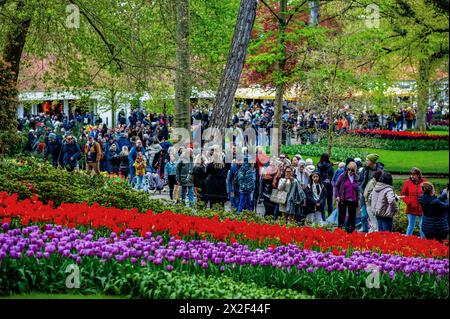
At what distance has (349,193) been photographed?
16578mm

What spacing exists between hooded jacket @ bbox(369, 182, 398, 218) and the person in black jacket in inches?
47.8

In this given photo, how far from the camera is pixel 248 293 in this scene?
26.2 feet

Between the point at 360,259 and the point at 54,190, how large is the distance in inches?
251

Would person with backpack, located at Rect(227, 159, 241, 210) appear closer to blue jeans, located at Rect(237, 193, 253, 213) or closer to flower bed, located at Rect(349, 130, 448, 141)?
blue jeans, located at Rect(237, 193, 253, 213)

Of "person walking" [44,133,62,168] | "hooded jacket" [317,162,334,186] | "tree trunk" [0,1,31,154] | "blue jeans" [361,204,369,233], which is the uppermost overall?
"tree trunk" [0,1,31,154]

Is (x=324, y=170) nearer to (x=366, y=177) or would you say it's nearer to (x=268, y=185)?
(x=268, y=185)

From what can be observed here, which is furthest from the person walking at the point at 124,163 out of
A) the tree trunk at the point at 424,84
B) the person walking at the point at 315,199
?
the tree trunk at the point at 424,84

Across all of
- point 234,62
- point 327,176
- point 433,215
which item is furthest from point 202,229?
point 327,176

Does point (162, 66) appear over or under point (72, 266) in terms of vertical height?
over

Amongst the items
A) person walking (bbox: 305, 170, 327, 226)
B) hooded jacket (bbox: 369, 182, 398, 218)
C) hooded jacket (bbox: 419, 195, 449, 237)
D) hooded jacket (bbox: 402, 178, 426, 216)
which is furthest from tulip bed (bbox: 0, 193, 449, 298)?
person walking (bbox: 305, 170, 327, 226)

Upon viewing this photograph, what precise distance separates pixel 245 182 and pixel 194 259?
8.84 meters

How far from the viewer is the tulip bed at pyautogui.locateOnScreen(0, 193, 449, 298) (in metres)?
8.16
